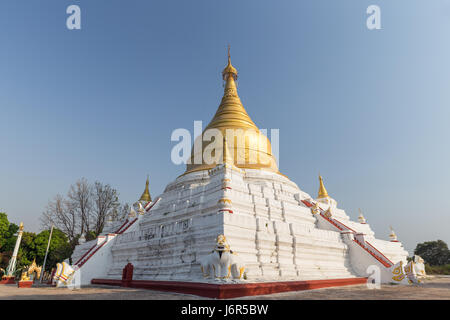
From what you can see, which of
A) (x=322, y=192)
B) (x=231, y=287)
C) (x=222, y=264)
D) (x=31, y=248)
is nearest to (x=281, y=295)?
(x=231, y=287)

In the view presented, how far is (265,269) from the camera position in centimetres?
1281

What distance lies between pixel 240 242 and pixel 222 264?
253cm

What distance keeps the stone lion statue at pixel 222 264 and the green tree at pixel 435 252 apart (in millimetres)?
51532

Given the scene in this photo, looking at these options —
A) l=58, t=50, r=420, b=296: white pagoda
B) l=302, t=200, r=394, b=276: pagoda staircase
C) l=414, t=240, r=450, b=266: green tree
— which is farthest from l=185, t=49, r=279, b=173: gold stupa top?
l=414, t=240, r=450, b=266: green tree

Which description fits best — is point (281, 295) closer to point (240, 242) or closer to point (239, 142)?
point (240, 242)

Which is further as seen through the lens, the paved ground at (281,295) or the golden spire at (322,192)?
the golden spire at (322,192)

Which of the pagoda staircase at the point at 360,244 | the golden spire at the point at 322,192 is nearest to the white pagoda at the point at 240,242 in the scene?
the pagoda staircase at the point at 360,244

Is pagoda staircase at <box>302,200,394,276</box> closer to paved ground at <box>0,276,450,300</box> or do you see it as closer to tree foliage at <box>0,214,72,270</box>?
paved ground at <box>0,276,450,300</box>

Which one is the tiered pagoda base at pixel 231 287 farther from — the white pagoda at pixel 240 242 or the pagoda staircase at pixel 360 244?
the pagoda staircase at pixel 360 244

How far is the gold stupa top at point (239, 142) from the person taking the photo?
83.3ft

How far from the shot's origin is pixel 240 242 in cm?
1264
